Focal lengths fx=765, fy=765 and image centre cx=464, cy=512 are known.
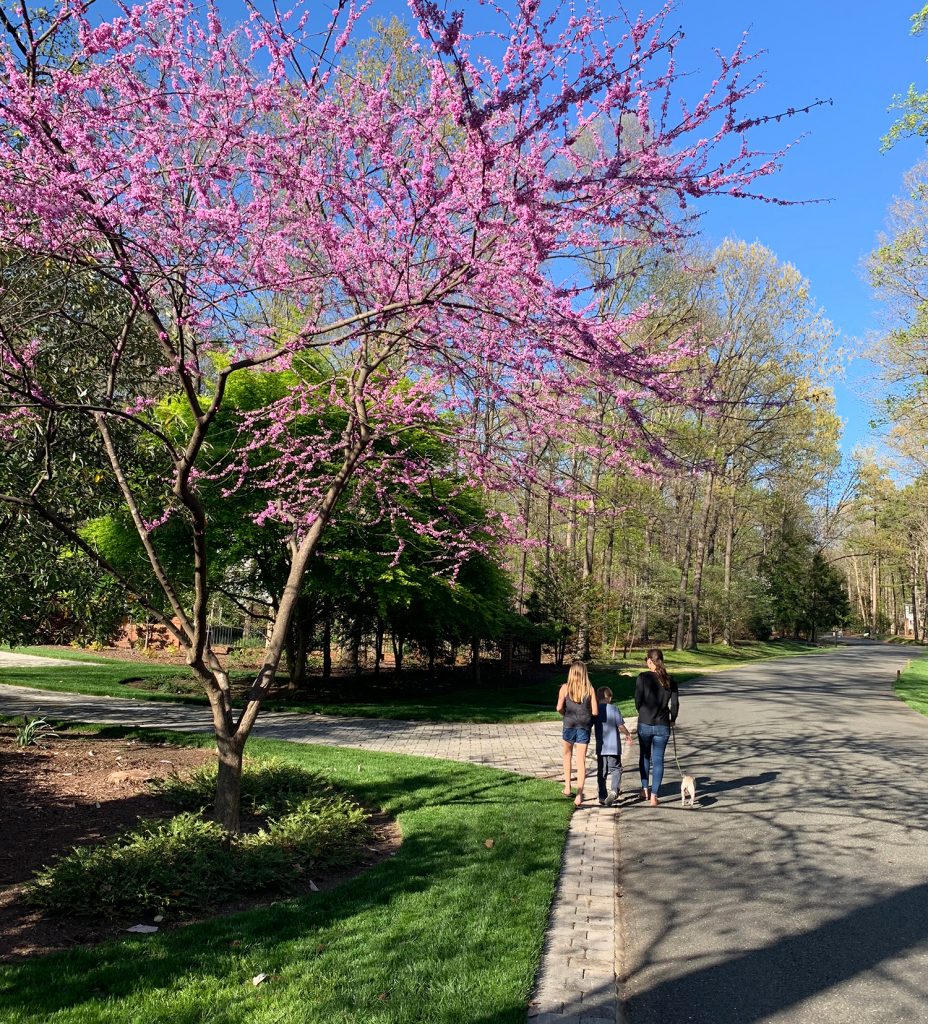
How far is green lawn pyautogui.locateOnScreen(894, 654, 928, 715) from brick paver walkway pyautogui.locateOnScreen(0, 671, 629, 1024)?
944cm

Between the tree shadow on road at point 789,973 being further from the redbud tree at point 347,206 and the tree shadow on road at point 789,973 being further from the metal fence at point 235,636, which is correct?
the metal fence at point 235,636

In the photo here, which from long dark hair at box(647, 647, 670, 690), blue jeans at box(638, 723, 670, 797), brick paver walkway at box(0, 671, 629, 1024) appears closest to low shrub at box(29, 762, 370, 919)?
brick paver walkway at box(0, 671, 629, 1024)

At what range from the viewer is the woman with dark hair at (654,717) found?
8352 mm

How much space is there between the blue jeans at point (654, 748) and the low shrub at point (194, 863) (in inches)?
133

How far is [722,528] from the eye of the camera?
51438 mm

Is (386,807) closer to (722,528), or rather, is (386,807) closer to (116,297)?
(116,297)

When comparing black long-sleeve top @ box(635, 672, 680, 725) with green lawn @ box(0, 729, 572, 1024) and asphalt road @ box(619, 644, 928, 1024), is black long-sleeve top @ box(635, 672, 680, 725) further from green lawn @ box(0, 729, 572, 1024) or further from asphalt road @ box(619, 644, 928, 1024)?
green lawn @ box(0, 729, 572, 1024)

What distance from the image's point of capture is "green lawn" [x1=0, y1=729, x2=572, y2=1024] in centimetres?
350

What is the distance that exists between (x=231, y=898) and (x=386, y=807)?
2623 millimetres

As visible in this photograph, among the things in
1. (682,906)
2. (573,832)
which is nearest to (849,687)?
(573,832)

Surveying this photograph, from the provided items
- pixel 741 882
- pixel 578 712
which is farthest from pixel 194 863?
pixel 578 712

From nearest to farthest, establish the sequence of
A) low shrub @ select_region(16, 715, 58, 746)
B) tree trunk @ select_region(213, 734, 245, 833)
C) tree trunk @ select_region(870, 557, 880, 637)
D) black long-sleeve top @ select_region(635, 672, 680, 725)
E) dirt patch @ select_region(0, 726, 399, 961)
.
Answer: dirt patch @ select_region(0, 726, 399, 961)
tree trunk @ select_region(213, 734, 245, 833)
black long-sleeve top @ select_region(635, 672, 680, 725)
low shrub @ select_region(16, 715, 58, 746)
tree trunk @ select_region(870, 557, 880, 637)

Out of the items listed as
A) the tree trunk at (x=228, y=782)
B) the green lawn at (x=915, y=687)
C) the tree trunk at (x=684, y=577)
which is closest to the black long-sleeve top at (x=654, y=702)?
the tree trunk at (x=228, y=782)

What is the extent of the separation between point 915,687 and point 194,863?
22.2 meters
